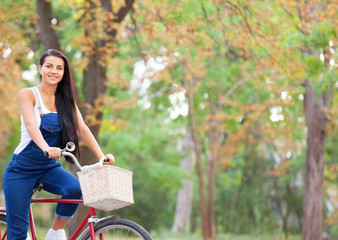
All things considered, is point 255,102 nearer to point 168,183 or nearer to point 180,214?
point 168,183

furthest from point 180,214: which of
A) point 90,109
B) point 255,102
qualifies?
point 90,109

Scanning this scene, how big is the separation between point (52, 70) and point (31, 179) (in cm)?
80

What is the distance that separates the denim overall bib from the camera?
3.92 m

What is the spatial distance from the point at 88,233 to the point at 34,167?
0.61 meters

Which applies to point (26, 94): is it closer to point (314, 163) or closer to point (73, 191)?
point (73, 191)

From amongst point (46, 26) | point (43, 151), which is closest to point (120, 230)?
point (43, 151)

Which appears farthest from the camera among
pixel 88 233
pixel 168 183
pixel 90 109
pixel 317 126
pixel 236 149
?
pixel 236 149

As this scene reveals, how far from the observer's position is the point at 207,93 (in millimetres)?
20250

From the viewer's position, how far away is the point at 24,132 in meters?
3.95

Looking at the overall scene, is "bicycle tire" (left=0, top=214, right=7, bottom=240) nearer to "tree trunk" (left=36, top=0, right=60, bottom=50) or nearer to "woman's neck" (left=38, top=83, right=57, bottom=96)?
"woman's neck" (left=38, top=83, right=57, bottom=96)

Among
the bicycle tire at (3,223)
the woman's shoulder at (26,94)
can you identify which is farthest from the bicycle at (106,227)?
the bicycle tire at (3,223)

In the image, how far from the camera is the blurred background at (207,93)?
9.55m

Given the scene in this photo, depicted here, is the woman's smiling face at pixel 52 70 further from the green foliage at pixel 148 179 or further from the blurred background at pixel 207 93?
the green foliage at pixel 148 179

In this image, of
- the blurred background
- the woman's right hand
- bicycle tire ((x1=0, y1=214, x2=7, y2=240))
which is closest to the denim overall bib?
the woman's right hand
